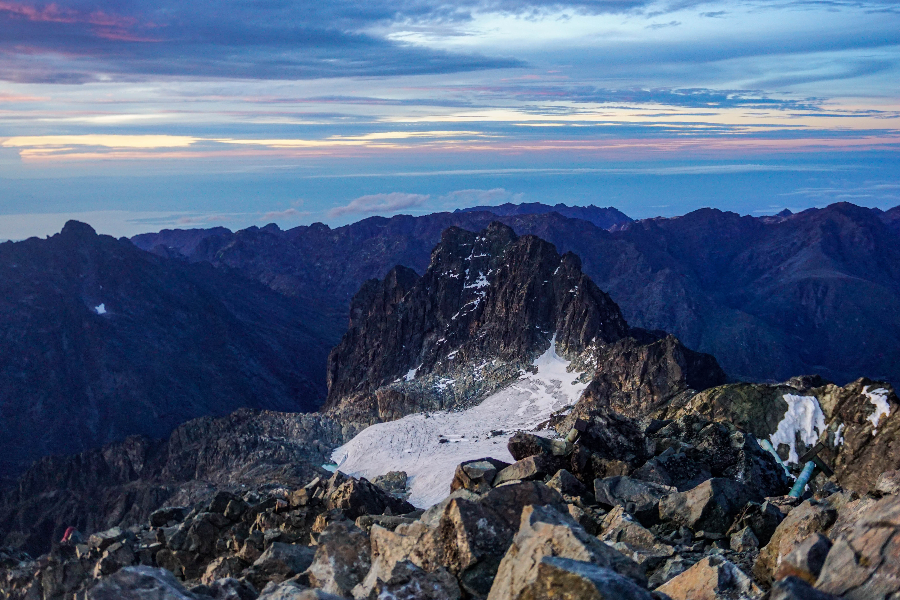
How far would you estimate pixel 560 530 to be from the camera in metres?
14.0

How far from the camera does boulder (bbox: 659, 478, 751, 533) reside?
2373cm

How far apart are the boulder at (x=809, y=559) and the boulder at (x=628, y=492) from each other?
1284cm

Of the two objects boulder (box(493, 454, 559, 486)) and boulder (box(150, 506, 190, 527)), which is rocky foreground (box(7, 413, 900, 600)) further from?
boulder (box(150, 506, 190, 527))

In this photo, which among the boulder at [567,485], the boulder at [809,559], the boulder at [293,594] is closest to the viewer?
the boulder at [809,559]

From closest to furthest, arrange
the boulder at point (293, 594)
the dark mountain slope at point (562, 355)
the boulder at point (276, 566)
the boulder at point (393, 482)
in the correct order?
the boulder at point (293, 594), the boulder at point (276, 566), the boulder at point (393, 482), the dark mountain slope at point (562, 355)

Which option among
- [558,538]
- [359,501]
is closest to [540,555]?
[558,538]

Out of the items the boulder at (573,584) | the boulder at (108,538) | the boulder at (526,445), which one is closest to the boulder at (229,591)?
the boulder at (573,584)

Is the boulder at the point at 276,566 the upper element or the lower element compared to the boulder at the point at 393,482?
upper

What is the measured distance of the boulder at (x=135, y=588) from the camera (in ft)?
49.6

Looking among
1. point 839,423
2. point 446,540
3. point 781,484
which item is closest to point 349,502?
point 446,540

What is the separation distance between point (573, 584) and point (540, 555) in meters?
1.46

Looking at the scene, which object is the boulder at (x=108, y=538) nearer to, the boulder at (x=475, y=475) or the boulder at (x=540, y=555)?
the boulder at (x=475, y=475)

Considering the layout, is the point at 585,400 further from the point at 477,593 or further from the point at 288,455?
the point at 477,593

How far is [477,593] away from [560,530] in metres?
2.82
